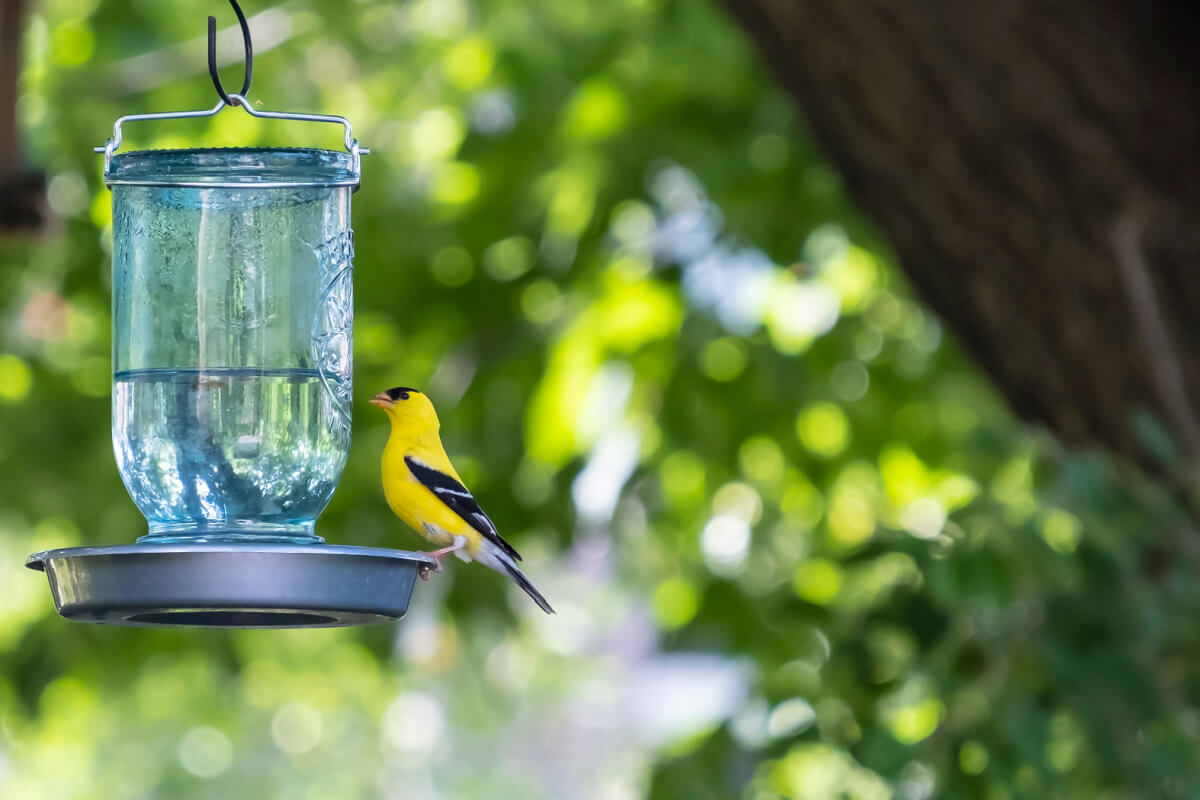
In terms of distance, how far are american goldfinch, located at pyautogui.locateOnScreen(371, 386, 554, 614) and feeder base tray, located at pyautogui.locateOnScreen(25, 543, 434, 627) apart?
647 millimetres

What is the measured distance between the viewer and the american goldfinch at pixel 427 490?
9.26 feet

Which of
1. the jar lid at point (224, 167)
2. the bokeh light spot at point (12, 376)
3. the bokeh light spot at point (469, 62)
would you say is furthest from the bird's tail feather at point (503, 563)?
the bokeh light spot at point (12, 376)

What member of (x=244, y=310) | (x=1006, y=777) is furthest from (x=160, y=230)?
(x=1006, y=777)

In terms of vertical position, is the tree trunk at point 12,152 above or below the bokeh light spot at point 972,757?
above

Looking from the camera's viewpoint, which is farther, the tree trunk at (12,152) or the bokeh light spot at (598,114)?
the bokeh light spot at (598,114)

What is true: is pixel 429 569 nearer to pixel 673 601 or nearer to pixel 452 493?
pixel 452 493

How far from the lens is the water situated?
2627mm

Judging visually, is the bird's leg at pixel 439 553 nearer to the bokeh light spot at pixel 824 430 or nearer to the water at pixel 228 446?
the water at pixel 228 446

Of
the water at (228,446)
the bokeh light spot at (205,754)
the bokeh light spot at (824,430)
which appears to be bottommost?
the bokeh light spot at (205,754)

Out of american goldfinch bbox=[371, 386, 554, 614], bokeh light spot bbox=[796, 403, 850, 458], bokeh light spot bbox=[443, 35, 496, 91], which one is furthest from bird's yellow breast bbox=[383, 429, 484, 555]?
bokeh light spot bbox=[443, 35, 496, 91]

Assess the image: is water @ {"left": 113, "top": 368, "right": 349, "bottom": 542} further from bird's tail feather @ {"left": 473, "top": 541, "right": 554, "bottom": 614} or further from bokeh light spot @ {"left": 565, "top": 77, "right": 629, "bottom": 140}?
bokeh light spot @ {"left": 565, "top": 77, "right": 629, "bottom": 140}

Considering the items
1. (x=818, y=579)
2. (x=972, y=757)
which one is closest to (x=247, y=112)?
(x=972, y=757)

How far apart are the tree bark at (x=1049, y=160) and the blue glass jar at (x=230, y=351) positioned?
222 cm

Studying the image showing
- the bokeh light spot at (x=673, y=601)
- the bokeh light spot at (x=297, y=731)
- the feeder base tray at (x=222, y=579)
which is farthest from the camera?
the bokeh light spot at (x=297, y=731)
